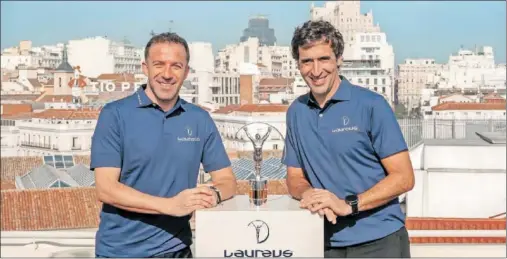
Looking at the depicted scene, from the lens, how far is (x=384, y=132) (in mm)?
1597

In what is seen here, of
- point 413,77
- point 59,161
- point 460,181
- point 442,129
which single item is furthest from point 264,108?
point 413,77

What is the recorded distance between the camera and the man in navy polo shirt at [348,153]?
1594 millimetres

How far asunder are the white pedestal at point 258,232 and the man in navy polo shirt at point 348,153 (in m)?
0.05

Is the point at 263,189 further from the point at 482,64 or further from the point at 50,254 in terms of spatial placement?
the point at 482,64

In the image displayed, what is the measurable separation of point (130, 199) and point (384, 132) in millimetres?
521

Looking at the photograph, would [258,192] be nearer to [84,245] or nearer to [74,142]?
[84,245]

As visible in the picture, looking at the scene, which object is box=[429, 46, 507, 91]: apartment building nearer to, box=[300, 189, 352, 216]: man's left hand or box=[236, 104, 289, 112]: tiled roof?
box=[236, 104, 289, 112]: tiled roof

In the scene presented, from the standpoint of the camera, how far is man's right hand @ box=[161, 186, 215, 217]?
1567 millimetres

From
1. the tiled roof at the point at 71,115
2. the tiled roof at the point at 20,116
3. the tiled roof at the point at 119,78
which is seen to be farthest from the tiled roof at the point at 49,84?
the tiled roof at the point at 71,115

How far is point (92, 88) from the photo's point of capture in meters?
30.1

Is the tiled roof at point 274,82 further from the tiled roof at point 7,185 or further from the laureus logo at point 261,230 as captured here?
the laureus logo at point 261,230

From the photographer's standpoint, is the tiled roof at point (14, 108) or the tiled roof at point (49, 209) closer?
the tiled roof at point (49, 209)

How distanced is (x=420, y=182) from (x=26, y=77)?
115 ft

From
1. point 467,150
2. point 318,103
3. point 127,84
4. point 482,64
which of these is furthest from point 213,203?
point 482,64
